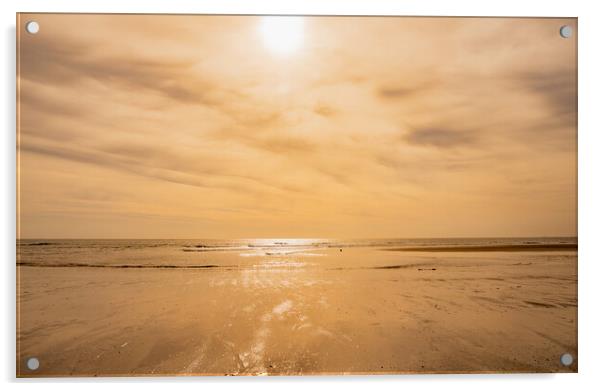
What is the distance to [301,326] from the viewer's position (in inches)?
67.9

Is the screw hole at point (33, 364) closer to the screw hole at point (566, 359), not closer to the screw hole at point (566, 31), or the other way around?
the screw hole at point (566, 359)

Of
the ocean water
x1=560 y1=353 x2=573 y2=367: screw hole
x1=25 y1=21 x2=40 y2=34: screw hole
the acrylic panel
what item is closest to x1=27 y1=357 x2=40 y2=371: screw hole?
the acrylic panel

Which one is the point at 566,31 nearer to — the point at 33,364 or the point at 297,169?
the point at 297,169

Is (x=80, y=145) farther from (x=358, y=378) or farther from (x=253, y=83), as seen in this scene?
(x=358, y=378)

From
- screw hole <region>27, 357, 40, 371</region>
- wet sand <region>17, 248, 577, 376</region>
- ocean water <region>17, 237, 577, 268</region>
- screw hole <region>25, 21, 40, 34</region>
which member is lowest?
screw hole <region>27, 357, 40, 371</region>

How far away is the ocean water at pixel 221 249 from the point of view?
5.63 feet

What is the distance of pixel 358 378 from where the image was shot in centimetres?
172

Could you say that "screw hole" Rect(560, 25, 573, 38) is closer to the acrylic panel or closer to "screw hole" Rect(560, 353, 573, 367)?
the acrylic panel

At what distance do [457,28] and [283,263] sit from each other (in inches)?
61.2

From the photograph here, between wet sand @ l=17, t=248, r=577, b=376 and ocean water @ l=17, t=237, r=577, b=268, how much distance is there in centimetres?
5

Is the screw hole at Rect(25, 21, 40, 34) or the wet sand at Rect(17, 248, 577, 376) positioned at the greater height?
the screw hole at Rect(25, 21, 40, 34)

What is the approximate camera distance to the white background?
1697 millimetres

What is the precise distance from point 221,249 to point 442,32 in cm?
181

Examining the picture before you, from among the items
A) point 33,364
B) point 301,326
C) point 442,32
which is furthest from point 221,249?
point 442,32
